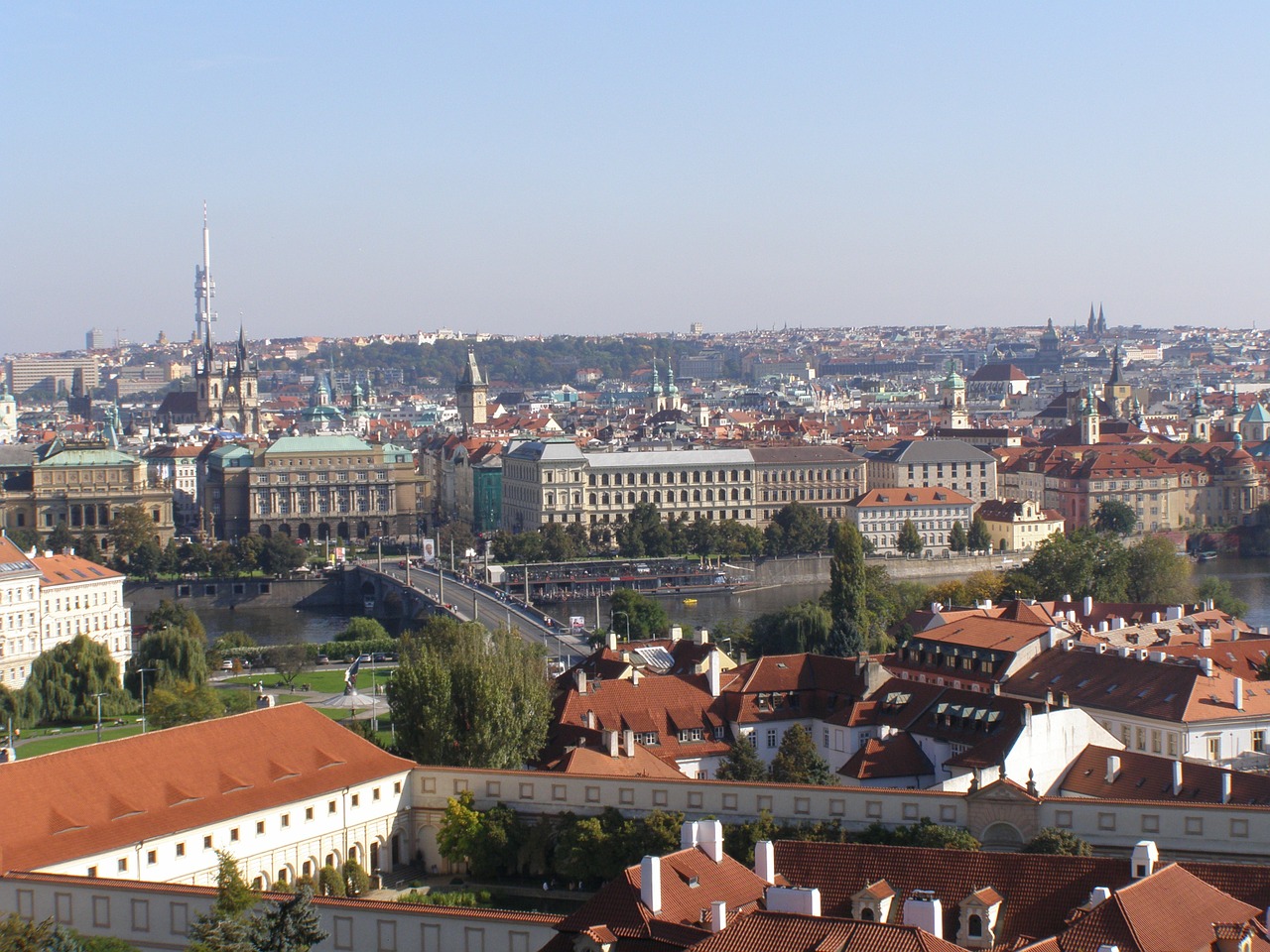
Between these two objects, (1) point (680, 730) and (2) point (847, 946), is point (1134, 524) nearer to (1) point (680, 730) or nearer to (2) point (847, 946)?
(1) point (680, 730)

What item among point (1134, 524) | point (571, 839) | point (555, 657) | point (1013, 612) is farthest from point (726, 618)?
point (571, 839)

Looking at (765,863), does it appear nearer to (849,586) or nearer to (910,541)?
(849,586)

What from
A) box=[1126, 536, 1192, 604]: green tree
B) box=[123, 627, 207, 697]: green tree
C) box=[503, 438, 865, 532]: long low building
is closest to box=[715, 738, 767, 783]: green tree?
box=[123, 627, 207, 697]: green tree

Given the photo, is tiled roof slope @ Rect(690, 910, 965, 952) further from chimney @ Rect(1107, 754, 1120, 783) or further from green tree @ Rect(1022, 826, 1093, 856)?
chimney @ Rect(1107, 754, 1120, 783)

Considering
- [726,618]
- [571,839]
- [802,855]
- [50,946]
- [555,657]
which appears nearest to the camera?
[50,946]

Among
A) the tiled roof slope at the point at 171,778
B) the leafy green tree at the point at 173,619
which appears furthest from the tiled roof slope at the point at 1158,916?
the leafy green tree at the point at 173,619

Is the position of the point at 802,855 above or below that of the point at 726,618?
above

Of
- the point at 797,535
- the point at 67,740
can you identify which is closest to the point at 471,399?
the point at 797,535
